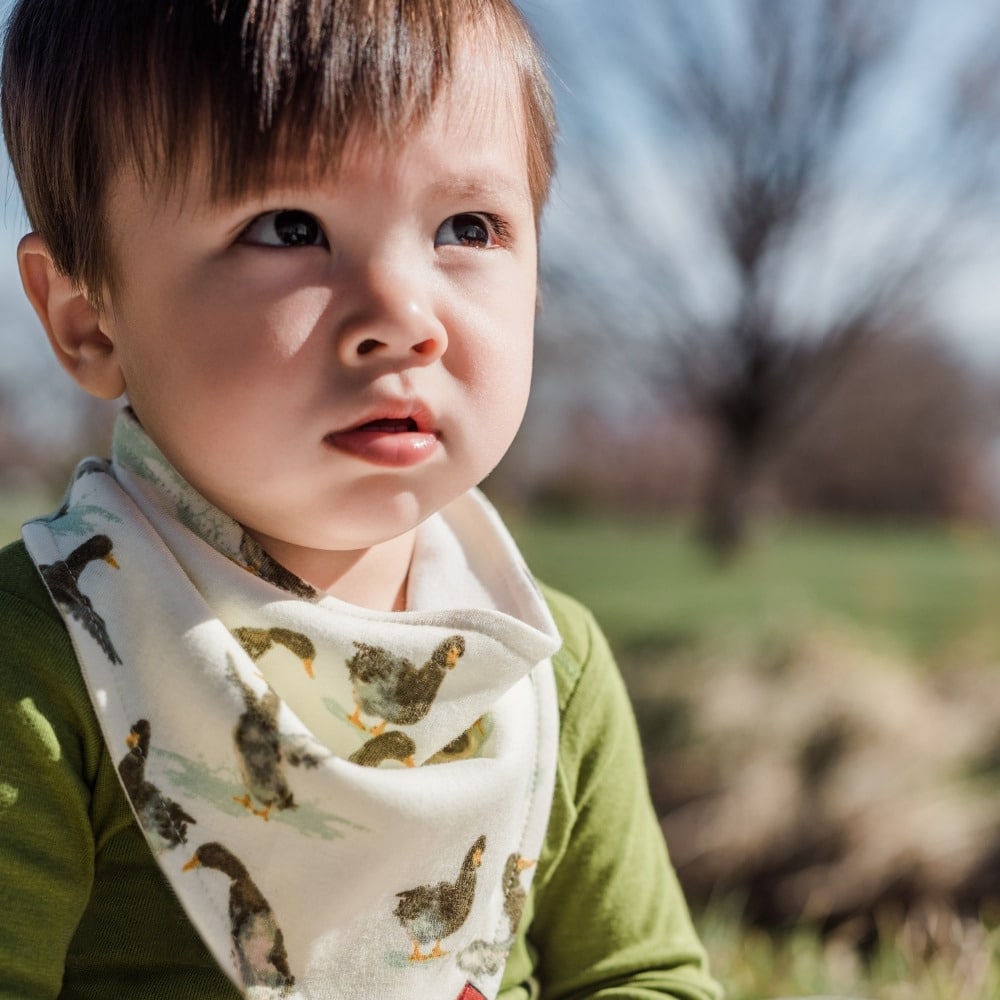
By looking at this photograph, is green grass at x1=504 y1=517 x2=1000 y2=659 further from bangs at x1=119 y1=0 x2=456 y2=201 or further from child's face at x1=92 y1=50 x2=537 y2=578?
bangs at x1=119 y1=0 x2=456 y2=201

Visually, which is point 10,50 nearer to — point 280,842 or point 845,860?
point 280,842

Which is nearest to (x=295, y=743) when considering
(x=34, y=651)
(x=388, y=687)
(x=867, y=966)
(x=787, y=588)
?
(x=388, y=687)

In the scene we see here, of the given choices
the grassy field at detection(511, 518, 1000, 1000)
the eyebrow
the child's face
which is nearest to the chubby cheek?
the child's face

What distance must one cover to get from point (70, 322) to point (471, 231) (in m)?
0.34

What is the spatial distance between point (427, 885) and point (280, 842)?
0.42 ft

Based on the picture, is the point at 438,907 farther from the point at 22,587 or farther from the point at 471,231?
the point at 471,231

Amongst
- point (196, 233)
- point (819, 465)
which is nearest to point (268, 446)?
point (196, 233)

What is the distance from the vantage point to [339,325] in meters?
0.85

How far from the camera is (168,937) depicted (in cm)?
93

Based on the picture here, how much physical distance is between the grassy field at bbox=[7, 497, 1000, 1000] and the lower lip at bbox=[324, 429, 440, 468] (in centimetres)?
155

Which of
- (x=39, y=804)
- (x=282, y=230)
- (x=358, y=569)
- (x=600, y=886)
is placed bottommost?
(x=600, y=886)

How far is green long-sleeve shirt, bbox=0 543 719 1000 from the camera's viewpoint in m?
0.86

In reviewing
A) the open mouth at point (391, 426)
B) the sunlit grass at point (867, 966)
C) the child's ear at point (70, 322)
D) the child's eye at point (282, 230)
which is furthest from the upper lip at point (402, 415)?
the sunlit grass at point (867, 966)

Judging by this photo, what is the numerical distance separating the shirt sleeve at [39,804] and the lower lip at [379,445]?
269mm
